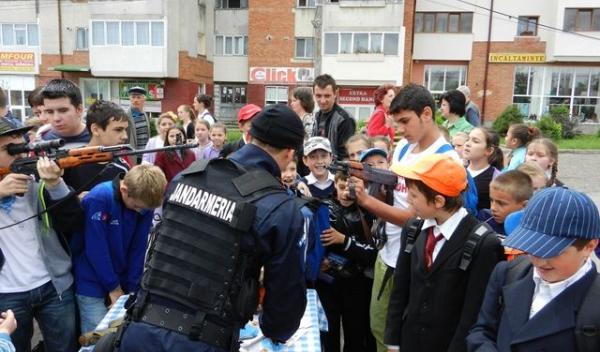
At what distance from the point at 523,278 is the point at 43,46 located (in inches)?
1326

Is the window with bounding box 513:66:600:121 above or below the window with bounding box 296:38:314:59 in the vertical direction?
below

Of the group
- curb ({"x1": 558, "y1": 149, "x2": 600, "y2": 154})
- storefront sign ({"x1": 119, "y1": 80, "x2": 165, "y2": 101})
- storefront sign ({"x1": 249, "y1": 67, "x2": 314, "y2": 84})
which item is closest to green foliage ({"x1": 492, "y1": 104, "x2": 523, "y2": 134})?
curb ({"x1": 558, "y1": 149, "x2": 600, "y2": 154})

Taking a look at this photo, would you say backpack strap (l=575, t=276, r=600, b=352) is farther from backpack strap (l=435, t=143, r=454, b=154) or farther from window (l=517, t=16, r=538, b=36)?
window (l=517, t=16, r=538, b=36)

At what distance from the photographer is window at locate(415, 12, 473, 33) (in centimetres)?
2845

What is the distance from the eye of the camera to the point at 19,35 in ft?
98.3

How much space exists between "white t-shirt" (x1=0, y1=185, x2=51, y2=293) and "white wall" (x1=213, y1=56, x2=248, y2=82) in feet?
98.0

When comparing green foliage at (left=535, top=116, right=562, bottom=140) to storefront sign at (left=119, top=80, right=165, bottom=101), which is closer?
green foliage at (left=535, top=116, right=562, bottom=140)

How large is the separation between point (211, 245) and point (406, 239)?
49.0 inches

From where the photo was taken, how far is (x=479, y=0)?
91.0 feet

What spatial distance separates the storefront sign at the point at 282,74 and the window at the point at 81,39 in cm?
1066

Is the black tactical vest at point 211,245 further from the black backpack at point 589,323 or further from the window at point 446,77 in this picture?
the window at point 446,77

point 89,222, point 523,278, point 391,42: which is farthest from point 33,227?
point 391,42

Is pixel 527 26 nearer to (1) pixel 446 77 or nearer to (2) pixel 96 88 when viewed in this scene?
(1) pixel 446 77

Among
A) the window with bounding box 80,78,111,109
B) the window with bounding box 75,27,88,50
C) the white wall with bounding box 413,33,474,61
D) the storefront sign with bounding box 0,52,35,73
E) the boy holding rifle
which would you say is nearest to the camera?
the boy holding rifle
